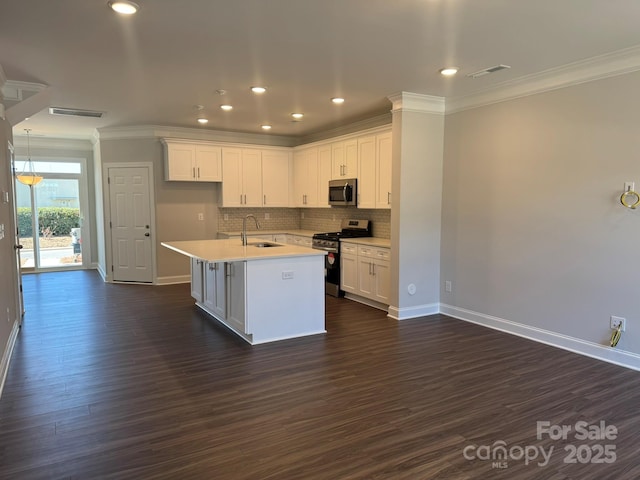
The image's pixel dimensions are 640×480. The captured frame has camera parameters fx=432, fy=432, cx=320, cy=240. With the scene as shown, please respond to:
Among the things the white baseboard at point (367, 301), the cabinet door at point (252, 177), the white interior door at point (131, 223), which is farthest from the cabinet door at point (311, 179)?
the white interior door at point (131, 223)

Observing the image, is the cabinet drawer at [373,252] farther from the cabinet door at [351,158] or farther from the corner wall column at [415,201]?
the cabinet door at [351,158]

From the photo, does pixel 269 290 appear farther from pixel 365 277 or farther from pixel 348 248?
pixel 348 248

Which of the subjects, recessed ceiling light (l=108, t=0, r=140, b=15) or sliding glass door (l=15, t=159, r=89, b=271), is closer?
recessed ceiling light (l=108, t=0, r=140, b=15)

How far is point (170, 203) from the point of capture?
752 centimetres

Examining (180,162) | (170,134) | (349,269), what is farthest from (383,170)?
(170,134)

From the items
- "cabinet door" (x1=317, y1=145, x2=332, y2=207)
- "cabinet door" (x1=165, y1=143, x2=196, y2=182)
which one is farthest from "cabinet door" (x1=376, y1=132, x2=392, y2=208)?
"cabinet door" (x1=165, y1=143, x2=196, y2=182)

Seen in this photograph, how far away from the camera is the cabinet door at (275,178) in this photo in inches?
311

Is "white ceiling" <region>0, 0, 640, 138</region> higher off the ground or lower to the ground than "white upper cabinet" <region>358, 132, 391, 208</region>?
higher

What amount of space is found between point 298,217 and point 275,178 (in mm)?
1088

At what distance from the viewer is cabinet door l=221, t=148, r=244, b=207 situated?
7.59 meters

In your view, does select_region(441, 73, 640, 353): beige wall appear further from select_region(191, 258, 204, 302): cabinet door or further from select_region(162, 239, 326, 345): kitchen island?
select_region(191, 258, 204, 302): cabinet door

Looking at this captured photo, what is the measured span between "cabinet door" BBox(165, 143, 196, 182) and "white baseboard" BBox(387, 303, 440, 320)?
164 inches

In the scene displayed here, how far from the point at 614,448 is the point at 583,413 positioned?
408mm

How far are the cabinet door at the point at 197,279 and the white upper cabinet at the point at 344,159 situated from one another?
250 cm
